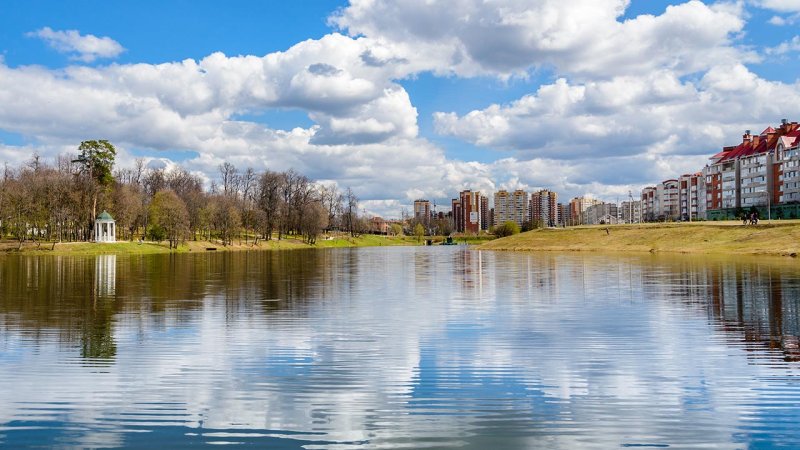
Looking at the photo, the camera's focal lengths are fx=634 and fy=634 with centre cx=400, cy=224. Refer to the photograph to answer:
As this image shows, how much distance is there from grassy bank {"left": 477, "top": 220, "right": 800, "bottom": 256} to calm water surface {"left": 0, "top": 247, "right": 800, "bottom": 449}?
57.1 m

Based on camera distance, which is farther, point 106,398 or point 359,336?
point 359,336

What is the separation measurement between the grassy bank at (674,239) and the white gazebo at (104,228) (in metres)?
68.1

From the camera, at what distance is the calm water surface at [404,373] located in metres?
10.3

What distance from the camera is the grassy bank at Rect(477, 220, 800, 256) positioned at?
7906 cm

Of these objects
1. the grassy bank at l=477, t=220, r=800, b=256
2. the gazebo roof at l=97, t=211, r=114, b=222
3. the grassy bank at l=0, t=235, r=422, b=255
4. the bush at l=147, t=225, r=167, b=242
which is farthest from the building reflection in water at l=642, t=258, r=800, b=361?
the bush at l=147, t=225, r=167, b=242

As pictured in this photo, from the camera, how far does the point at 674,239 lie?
9306cm

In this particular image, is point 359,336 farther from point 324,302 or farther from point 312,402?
point 324,302

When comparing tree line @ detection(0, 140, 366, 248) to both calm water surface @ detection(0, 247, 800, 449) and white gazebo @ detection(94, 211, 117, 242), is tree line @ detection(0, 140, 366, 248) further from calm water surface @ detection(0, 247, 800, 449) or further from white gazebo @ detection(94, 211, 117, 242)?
calm water surface @ detection(0, 247, 800, 449)

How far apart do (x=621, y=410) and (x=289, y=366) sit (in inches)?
300

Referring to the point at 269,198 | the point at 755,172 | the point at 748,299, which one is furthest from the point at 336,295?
the point at 755,172

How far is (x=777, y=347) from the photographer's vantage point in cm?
1733

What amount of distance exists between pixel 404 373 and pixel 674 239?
88.3 meters

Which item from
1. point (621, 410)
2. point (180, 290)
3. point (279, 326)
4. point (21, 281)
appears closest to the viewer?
point (621, 410)

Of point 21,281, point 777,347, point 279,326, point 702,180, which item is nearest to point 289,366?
point 279,326
